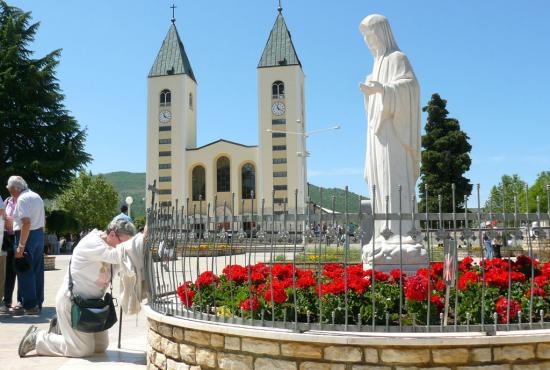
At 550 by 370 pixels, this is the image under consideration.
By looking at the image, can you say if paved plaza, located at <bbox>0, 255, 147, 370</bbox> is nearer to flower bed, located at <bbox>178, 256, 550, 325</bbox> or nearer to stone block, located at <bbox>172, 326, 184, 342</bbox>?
stone block, located at <bbox>172, 326, 184, 342</bbox>

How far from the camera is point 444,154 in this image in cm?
3859

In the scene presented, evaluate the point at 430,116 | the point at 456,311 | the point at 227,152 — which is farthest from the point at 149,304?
the point at 227,152

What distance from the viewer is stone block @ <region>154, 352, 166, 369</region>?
5.18 metres

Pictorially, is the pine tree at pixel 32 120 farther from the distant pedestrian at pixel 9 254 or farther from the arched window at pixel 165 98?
the arched window at pixel 165 98

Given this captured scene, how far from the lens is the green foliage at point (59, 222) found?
3591cm

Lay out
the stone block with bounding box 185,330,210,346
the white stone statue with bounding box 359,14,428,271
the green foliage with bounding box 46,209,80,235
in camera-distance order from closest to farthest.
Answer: the stone block with bounding box 185,330,210,346
the white stone statue with bounding box 359,14,428,271
the green foliage with bounding box 46,209,80,235

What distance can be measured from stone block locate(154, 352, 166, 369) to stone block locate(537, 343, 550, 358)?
312 cm

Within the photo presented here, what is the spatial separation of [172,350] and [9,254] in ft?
16.2

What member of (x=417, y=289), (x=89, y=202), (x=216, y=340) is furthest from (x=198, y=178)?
(x=417, y=289)

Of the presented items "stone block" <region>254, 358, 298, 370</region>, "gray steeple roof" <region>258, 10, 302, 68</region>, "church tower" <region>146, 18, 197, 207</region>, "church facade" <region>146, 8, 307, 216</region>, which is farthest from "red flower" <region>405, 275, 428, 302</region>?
"church tower" <region>146, 18, 197, 207</region>

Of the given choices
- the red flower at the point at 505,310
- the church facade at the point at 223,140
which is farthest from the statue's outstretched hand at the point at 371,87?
the church facade at the point at 223,140

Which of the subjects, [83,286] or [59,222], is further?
[59,222]

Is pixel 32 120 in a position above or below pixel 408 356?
above

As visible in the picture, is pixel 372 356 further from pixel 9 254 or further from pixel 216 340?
pixel 9 254
